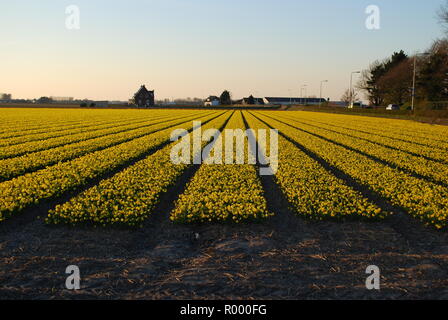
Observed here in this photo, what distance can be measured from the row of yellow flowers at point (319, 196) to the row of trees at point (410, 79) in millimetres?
41793

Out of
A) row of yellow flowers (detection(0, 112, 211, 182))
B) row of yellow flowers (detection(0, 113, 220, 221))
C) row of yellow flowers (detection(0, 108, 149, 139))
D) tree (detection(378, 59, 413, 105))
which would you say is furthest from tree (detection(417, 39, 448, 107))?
row of yellow flowers (detection(0, 113, 220, 221))

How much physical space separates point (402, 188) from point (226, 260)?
25.0 ft

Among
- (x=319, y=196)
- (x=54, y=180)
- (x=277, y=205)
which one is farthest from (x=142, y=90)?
(x=319, y=196)

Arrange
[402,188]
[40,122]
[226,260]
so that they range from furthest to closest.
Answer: [40,122] < [402,188] < [226,260]

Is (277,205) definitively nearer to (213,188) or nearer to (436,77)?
(213,188)

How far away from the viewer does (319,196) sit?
35.7ft

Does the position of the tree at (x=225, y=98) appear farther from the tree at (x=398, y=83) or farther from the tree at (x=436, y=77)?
the tree at (x=436, y=77)

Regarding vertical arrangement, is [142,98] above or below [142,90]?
below

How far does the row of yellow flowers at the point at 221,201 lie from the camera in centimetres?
948

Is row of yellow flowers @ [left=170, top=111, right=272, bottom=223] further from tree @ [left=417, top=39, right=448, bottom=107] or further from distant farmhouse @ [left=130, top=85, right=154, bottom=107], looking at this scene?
distant farmhouse @ [left=130, top=85, right=154, bottom=107]

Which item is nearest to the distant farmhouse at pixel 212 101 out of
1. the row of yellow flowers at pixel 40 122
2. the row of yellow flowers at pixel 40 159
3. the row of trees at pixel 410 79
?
the row of trees at pixel 410 79

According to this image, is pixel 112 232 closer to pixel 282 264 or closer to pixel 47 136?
pixel 282 264
